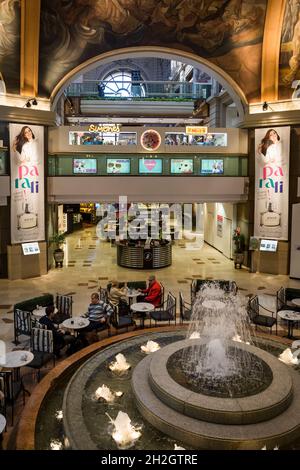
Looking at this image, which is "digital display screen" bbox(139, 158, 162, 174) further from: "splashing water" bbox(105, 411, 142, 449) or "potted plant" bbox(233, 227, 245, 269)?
"splashing water" bbox(105, 411, 142, 449)

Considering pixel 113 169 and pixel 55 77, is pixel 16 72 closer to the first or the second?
pixel 55 77

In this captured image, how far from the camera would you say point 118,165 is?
16188 mm

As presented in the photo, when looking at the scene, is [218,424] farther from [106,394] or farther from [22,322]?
[22,322]

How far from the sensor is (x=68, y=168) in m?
16.0

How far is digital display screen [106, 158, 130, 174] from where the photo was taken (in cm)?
1612

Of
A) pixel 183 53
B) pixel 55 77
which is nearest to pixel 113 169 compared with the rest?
pixel 55 77

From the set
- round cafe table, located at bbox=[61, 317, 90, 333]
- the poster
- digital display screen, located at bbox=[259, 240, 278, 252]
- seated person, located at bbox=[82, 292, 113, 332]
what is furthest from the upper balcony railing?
round cafe table, located at bbox=[61, 317, 90, 333]

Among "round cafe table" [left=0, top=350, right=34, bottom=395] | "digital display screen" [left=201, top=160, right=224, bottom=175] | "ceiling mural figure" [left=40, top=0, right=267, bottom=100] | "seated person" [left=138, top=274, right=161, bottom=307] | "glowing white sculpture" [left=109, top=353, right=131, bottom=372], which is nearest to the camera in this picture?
"round cafe table" [left=0, top=350, right=34, bottom=395]

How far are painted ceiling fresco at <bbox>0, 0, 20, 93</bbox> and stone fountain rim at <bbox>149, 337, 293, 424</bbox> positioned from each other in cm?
1213

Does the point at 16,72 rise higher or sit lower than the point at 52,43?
lower

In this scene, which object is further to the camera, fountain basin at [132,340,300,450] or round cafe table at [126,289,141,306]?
round cafe table at [126,289,141,306]

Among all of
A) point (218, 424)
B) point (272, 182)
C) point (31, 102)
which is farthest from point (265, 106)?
point (218, 424)

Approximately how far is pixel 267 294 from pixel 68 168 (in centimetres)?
894

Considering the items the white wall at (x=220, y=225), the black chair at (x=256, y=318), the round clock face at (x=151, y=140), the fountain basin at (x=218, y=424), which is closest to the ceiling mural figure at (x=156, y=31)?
the round clock face at (x=151, y=140)
